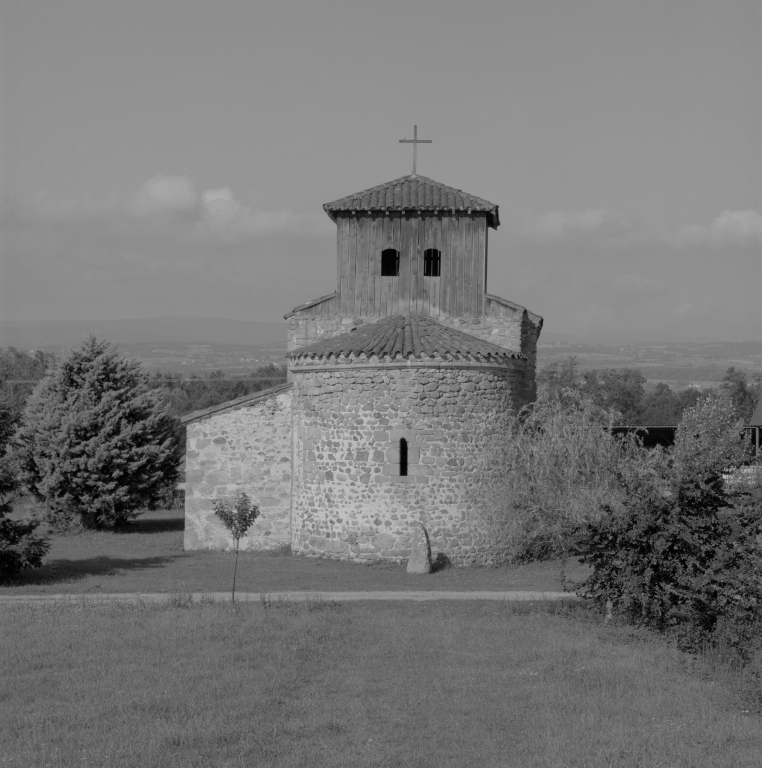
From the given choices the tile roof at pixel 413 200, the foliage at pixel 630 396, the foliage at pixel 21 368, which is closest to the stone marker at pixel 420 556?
the tile roof at pixel 413 200

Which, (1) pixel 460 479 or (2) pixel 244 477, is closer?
(1) pixel 460 479

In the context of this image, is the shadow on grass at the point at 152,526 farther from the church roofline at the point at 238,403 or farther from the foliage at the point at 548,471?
the foliage at the point at 548,471

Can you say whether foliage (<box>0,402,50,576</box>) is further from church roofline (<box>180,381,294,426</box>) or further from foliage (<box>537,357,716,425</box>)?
foliage (<box>537,357,716,425</box>)

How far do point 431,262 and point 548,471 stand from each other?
24.1ft

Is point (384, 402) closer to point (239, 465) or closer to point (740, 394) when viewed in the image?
point (239, 465)

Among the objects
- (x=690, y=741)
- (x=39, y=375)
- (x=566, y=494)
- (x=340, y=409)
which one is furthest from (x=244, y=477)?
(x=39, y=375)

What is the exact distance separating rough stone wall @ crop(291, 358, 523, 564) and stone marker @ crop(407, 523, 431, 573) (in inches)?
19.6

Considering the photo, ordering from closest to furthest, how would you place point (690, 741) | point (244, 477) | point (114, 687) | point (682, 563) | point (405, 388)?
point (690, 741), point (114, 687), point (682, 563), point (405, 388), point (244, 477)

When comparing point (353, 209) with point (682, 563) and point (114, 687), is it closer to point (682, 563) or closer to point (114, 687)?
point (682, 563)

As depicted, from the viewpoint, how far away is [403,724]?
10.5m

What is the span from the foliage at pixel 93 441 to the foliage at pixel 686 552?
743 inches

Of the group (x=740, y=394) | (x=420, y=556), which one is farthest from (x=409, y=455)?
(x=740, y=394)

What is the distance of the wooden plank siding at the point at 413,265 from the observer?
Answer: 2450 centimetres

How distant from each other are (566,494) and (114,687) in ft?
32.9
